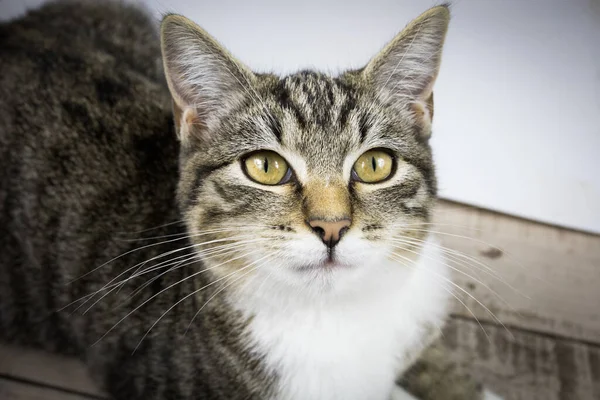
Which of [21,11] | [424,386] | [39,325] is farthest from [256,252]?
[21,11]

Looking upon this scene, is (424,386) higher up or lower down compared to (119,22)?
lower down

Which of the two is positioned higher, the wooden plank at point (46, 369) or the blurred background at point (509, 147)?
the blurred background at point (509, 147)

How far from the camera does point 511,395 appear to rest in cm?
113

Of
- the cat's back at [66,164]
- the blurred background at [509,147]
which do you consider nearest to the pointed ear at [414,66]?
the blurred background at [509,147]

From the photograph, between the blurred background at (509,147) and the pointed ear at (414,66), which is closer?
the pointed ear at (414,66)

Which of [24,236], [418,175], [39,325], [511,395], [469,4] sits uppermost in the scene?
[469,4]

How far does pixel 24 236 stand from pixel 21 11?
2.09ft

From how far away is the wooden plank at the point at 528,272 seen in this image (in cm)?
116

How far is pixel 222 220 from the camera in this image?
2.88 ft

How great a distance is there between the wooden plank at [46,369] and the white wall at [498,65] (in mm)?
834

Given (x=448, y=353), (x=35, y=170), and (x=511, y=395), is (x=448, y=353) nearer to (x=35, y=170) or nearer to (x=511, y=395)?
(x=511, y=395)

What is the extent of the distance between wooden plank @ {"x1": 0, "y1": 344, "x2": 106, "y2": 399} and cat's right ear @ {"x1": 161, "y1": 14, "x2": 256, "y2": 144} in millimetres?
642

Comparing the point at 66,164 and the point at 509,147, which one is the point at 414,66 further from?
the point at 66,164

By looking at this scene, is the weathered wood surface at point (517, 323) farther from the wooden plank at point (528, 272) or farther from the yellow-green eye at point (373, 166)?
the yellow-green eye at point (373, 166)
